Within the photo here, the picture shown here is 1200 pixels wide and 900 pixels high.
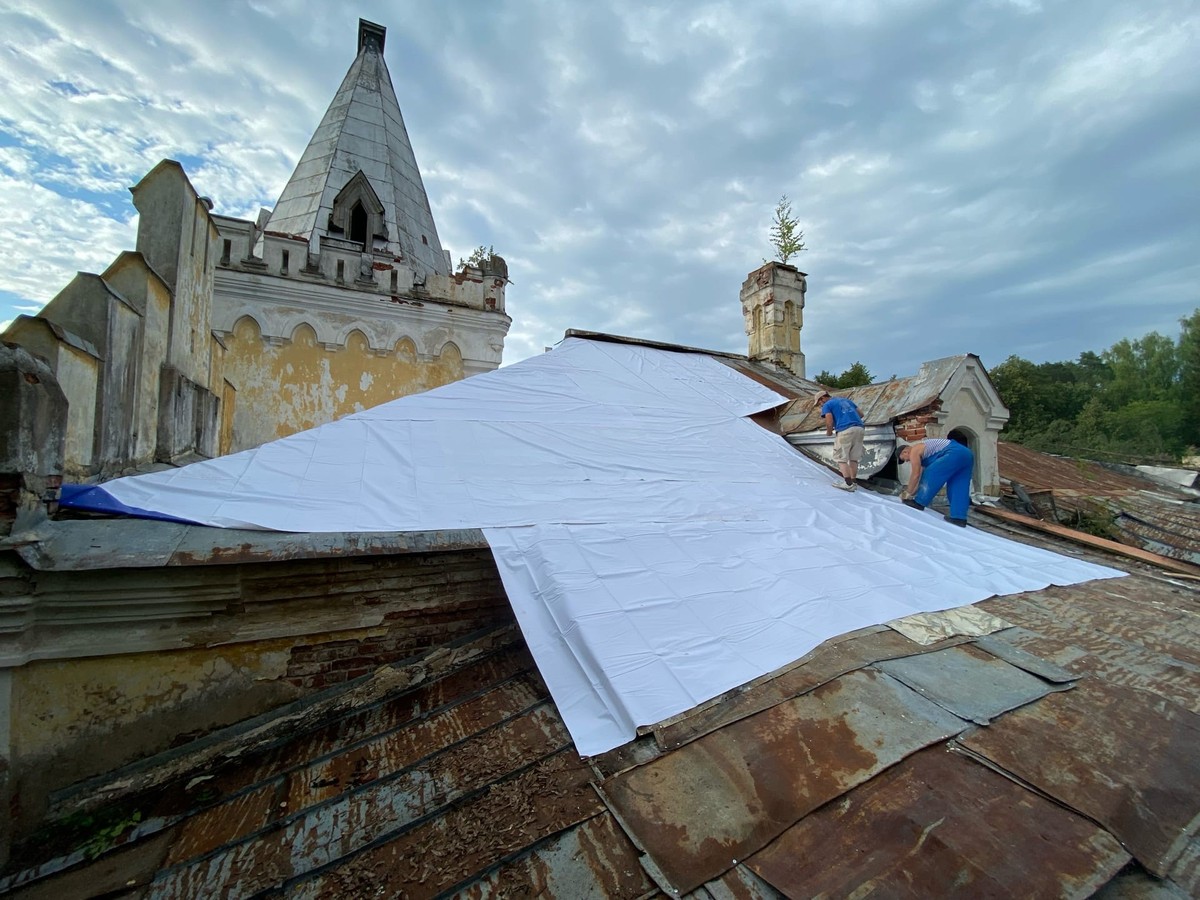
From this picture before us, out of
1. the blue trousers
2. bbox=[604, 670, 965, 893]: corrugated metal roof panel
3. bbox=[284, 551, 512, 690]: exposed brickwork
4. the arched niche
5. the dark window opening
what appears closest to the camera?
bbox=[604, 670, 965, 893]: corrugated metal roof panel

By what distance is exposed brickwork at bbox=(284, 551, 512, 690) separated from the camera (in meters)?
2.42

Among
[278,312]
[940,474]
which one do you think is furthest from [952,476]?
[278,312]

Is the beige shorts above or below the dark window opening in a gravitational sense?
below

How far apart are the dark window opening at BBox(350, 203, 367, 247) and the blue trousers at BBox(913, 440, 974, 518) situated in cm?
1048

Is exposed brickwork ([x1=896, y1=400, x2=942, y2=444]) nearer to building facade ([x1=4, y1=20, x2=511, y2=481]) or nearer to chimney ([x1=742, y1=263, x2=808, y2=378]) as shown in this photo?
chimney ([x1=742, y1=263, x2=808, y2=378])

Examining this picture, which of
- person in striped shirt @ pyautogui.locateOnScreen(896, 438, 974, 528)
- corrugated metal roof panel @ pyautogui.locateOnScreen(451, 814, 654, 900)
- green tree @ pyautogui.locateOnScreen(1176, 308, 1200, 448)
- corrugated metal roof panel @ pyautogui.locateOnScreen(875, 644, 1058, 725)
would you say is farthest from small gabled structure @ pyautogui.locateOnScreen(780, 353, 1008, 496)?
green tree @ pyautogui.locateOnScreen(1176, 308, 1200, 448)

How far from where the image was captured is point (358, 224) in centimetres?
1045

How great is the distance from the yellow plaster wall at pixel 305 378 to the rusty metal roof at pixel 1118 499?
8.87m

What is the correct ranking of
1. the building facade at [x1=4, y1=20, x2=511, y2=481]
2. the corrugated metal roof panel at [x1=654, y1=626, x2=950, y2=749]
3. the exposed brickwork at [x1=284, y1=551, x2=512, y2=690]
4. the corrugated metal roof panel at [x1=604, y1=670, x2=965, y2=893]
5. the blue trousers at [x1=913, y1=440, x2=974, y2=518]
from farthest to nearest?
the blue trousers at [x1=913, y1=440, x2=974, y2=518], the building facade at [x1=4, y1=20, x2=511, y2=481], the exposed brickwork at [x1=284, y1=551, x2=512, y2=690], the corrugated metal roof panel at [x1=654, y1=626, x2=950, y2=749], the corrugated metal roof panel at [x1=604, y1=670, x2=965, y2=893]

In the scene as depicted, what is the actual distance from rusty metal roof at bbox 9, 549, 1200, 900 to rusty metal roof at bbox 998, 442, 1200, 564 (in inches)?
141

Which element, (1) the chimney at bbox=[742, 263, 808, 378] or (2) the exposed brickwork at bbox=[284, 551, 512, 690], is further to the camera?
(1) the chimney at bbox=[742, 263, 808, 378]

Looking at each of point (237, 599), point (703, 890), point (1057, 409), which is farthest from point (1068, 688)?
point (1057, 409)

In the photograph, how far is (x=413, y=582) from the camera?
2.59m

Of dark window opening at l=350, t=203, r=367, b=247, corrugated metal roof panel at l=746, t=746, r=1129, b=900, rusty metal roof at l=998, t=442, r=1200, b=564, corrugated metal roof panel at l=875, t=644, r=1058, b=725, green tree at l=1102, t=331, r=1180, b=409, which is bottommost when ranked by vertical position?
corrugated metal roof panel at l=746, t=746, r=1129, b=900
